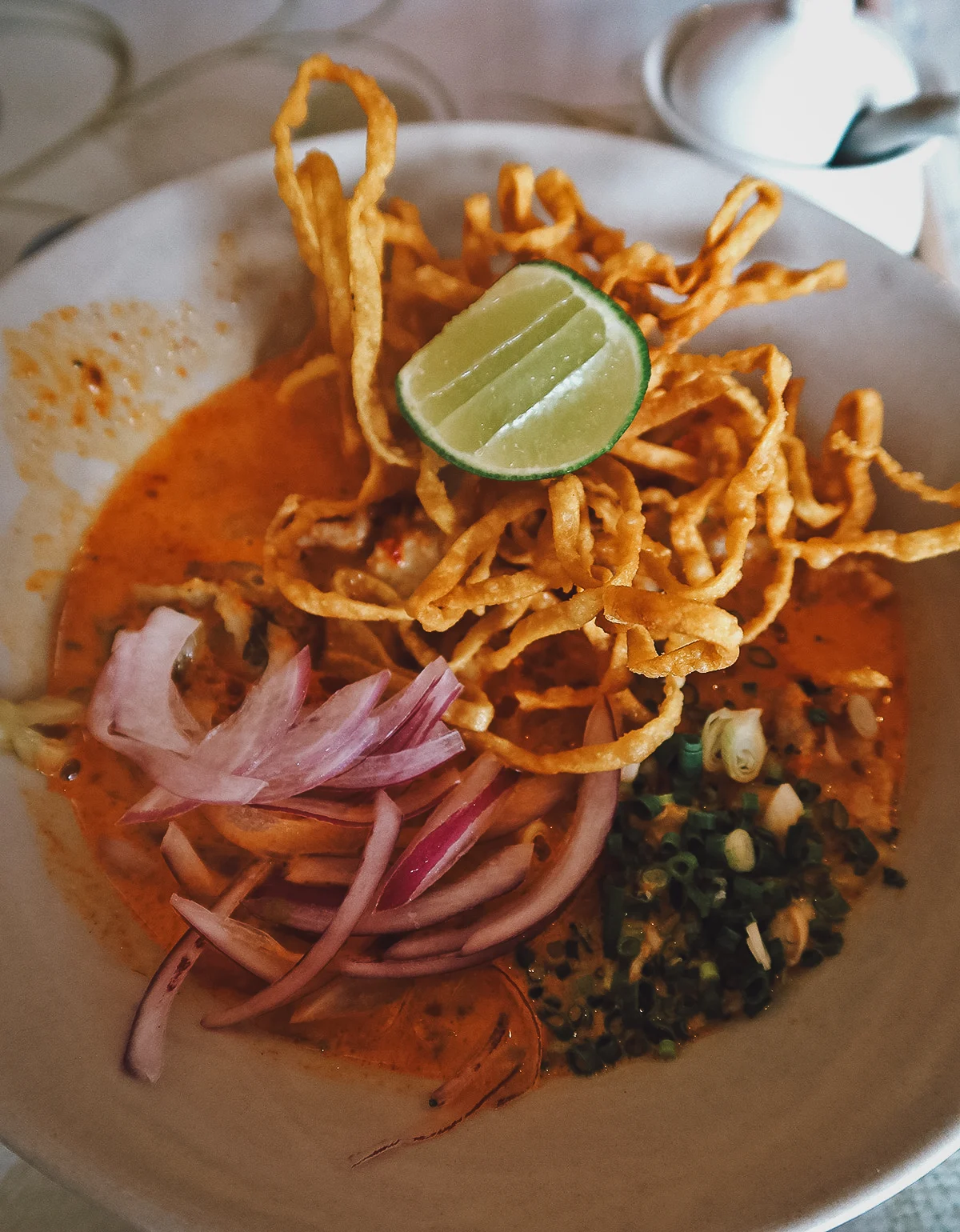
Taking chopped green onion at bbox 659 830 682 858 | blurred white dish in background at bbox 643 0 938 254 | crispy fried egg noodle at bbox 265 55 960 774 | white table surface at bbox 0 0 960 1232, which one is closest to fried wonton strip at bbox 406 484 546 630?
crispy fried egg noodle at bbox 265 55 960 774

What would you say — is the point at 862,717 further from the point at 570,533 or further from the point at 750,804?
the point at 570,533

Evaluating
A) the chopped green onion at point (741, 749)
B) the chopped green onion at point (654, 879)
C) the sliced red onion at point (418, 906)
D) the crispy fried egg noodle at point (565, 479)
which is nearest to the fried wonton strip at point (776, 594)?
the crispy fried egg noodle at point (565, 479)

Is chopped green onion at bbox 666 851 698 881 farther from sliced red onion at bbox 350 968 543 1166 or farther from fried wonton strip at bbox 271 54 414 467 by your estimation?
fried wonton strip at bbox 271 54 414 467

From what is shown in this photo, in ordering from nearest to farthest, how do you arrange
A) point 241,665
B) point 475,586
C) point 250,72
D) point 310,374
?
point 475,586 → point 241,665 → point 310,374 → point 250,72

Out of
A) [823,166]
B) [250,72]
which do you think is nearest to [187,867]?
[823,166]

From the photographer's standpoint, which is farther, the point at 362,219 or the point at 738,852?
the point at 362,219

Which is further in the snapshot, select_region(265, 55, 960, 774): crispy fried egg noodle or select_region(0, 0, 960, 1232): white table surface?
select_region(0, 0, 960, 1232): white table surface

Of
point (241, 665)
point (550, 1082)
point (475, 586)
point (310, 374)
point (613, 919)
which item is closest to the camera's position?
point (550, 1082)

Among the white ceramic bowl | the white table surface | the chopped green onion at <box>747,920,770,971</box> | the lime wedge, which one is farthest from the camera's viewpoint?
the white table surface
